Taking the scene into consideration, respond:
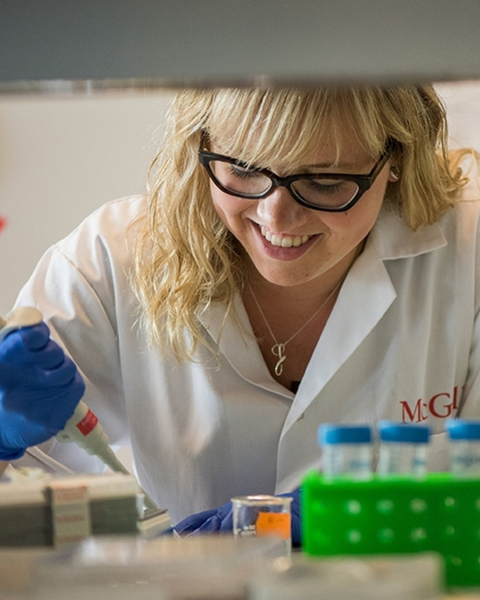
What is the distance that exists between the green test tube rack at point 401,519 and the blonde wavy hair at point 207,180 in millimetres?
Answer: 821

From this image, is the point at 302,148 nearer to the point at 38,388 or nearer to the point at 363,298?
the point at 363,298

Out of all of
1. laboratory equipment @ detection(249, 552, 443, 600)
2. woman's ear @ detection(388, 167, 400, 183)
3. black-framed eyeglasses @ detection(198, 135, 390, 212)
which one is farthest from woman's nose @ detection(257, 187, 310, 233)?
laboratory equipment @ detection(249, 552, 443, 600)

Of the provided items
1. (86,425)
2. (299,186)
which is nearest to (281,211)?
(299,186)

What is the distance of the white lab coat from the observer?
184 centimetres

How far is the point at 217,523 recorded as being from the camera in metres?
1.37

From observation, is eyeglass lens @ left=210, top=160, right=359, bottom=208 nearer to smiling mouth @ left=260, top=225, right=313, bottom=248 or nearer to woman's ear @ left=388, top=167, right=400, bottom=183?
smiling mouth @ left=260, top=225, right=313, bottom=248

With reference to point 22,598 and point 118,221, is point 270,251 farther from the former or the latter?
point 22,598

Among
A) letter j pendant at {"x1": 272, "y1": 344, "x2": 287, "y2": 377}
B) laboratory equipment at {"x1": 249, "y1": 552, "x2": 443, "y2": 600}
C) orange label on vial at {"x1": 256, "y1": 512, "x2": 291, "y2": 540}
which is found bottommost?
orange label on vial at {"x1": 256, "y1": 512, "x2": 291, "y2": 540}

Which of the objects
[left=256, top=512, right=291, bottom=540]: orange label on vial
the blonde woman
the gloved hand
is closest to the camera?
[left=256, top=512, right=291, bottom=540]: orange label on vial

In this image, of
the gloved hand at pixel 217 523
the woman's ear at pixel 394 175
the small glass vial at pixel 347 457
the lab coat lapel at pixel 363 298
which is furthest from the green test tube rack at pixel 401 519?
the woman's ear at pixel 394 175

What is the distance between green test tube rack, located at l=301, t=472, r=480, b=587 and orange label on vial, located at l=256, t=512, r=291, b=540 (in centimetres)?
41

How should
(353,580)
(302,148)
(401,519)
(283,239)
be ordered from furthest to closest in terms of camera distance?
1. (283,239)
2. (302,148)
3. (401,519)
4. (353,580)

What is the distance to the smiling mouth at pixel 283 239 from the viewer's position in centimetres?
164

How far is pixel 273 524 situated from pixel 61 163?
6.25ft
